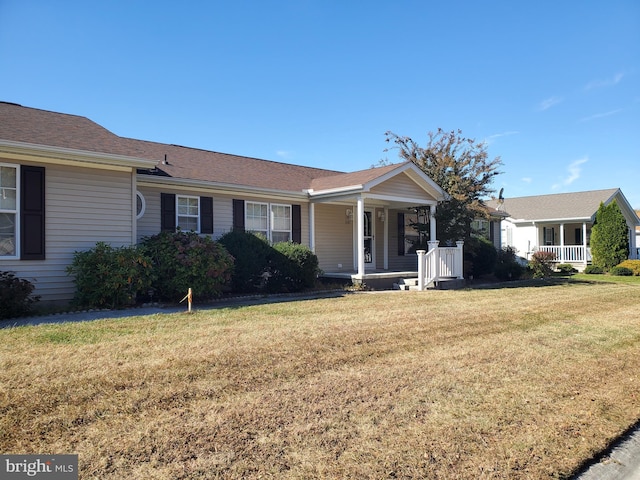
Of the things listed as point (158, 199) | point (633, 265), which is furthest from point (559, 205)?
point (158, 199)

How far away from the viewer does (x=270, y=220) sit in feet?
45.6

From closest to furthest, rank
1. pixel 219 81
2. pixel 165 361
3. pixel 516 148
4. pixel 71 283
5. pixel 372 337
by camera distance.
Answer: pixel 165 361 → pixel 372 337 → pixel 71 283 → pixel 219 81 → pixel 516 148

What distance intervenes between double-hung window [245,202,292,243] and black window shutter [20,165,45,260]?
571 centimetres

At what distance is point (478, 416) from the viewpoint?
3.72 metres

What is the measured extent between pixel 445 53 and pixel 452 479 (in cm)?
1447

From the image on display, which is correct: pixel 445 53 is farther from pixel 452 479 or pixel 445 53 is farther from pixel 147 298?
pixel 452 479

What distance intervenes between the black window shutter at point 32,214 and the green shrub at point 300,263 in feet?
18.3

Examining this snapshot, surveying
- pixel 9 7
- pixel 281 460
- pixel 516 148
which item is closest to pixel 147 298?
pixel 9 7

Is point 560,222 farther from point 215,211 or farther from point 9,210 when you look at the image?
point 9,210

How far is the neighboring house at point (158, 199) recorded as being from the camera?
345 inches

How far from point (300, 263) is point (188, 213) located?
3.53 meters

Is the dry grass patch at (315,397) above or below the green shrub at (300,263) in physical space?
below

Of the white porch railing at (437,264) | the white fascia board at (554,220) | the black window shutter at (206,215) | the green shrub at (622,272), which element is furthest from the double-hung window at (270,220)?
the white fascia board at (554,220)

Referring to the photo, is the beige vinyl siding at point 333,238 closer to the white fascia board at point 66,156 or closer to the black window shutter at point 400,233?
the black window shutter at point 400,233
